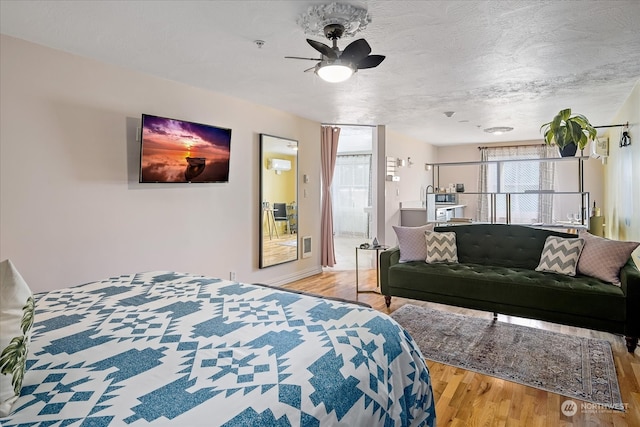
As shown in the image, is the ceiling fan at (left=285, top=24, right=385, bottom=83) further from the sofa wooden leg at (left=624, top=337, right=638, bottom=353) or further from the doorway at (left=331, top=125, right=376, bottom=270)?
the doorway at (left=331, top=125, right=376, bottom=270)

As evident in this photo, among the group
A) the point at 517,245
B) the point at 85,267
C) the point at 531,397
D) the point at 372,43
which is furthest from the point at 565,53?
the point at 85,267

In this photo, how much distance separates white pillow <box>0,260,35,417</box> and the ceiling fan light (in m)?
1.95

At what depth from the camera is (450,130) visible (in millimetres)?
6648

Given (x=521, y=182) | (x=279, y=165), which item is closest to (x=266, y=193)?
(x=279, y=165)

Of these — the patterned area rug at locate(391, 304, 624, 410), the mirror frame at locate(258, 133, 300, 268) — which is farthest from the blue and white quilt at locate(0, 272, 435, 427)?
the mirror frame at locate(258, 133, 300, 268)

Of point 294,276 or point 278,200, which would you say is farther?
point 294,276

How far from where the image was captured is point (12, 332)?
107 cm

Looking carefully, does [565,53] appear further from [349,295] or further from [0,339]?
[0,339]

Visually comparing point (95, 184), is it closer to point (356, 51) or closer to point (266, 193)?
point (266, 193)

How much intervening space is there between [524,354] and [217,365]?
257 cm

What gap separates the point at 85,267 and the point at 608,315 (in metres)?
4.12

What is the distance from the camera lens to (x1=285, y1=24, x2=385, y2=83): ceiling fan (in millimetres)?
2254

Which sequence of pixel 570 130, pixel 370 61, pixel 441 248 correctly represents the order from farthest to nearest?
pixel 441 248 → pixel 570 130 → pixel 370 61

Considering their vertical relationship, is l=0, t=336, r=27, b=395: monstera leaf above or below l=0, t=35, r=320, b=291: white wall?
below
